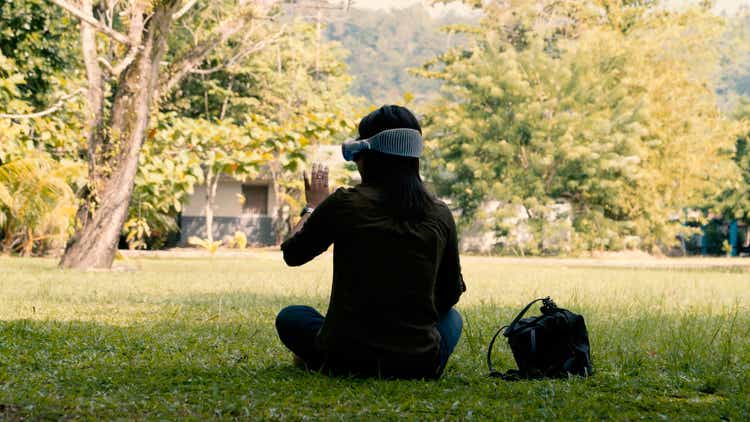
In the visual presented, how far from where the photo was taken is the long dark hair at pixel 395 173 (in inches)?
190

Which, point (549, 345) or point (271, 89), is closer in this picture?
point (549, 345)

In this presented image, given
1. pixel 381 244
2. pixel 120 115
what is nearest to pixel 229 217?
pixel 120 115

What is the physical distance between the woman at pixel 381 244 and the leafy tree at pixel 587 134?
31528 millimetres

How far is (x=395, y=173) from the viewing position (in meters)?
4.83

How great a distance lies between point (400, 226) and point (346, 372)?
95 cm

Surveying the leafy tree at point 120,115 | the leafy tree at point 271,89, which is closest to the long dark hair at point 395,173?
the leafy tree at point 120,115

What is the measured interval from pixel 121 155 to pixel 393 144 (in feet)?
43.7

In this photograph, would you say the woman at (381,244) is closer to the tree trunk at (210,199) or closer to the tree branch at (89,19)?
the tree branch at (89,19)

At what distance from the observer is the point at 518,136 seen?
37.2 metres

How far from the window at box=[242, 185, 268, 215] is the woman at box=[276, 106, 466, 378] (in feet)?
131

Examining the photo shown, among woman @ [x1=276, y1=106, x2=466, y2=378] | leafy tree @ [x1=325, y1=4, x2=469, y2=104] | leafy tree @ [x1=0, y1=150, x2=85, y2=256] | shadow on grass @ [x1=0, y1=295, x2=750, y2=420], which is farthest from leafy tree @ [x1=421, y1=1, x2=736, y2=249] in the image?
leafy tree @ [x1=325, y1=4, x2=469, y2=104]

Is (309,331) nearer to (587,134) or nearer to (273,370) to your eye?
(273,370)

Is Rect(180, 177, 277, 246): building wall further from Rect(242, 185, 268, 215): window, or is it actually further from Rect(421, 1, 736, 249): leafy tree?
Rect(421, 1, 736, 249): leafy tree

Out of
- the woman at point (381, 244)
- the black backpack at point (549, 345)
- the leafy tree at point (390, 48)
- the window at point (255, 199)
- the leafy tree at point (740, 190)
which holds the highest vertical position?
the leafy tree at point (390, 48)
